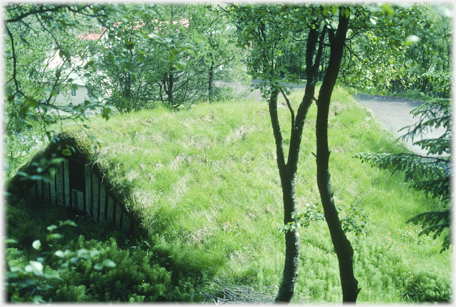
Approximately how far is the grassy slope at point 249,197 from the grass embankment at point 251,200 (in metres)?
0.02

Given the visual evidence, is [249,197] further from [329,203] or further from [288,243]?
→ [329,203]

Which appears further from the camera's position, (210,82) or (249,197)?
(210,82)

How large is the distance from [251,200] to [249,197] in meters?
0.11

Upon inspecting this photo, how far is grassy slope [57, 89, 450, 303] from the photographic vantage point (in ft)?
19.2

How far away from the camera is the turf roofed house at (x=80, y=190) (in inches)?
296

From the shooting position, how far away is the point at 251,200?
7516mm

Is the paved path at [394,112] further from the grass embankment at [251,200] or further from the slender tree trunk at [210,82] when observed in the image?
the slender tree trunk at [210,82]

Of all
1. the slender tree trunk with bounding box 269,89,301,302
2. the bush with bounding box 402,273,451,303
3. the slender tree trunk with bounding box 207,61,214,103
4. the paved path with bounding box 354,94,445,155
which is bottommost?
the bush with bounding box 402,273,451,303

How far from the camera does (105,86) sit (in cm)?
1313

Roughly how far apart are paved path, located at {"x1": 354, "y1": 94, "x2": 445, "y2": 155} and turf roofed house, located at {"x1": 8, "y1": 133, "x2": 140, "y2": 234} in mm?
9374

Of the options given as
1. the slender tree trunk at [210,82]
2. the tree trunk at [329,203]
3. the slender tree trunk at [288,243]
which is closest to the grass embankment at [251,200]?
the slender tree trunk at [288,243]

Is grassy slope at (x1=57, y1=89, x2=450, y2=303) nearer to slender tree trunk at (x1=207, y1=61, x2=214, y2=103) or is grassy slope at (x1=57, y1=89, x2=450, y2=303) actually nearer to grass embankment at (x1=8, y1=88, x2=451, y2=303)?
grass embankment at (x1=8, y1=88, x2=451, y2=303)

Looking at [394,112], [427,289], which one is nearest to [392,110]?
[394,112]

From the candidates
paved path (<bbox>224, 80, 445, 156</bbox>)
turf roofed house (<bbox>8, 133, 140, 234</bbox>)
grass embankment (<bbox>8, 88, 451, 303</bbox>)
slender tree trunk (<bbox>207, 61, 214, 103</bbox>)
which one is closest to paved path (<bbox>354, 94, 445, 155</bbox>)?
paved path (<bbox>224, 80, 445, 156</bbox>)
